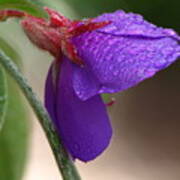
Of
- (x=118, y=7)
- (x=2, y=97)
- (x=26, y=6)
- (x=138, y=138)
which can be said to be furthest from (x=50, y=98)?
(x=138, y=138)

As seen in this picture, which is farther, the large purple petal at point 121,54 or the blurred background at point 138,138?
the blurred background at point 138,138

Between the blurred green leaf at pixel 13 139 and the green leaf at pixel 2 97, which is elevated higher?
the blurred green leaf at pixel 13 139

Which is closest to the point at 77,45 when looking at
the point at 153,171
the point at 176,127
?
the point at 153,171

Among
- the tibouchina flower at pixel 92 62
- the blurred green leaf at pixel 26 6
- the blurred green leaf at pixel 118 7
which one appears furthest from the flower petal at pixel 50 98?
the blurred green leaf at pixel 118 7

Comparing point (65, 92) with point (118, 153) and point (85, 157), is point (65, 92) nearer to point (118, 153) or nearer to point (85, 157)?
point (85, 157)

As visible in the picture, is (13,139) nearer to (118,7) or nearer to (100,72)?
(118,7)

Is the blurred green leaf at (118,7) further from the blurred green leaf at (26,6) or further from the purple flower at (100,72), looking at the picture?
the purple flower at (100,72)

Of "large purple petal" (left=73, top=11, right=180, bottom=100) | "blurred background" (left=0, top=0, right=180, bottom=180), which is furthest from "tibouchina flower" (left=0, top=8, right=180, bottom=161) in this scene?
"blurred background" (left=0, top=0, right=180, bottom=180)

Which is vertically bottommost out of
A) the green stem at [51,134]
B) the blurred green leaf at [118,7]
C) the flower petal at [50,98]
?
the green stem at [51,134]
